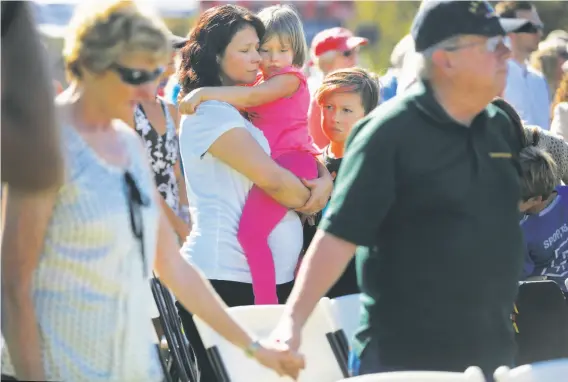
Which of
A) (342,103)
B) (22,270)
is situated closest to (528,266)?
(342,103)

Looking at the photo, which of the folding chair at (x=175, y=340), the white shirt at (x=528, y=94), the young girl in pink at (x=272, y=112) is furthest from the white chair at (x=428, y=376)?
the white shirt at (x=528, y=94)

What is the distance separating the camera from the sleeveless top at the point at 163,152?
208 inches

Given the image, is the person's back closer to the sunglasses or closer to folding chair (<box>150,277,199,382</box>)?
the sunglasses

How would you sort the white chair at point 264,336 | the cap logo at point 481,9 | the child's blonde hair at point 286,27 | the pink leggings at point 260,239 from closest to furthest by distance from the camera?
the cap logo at point 481,9 → the white chair at point 264,336 → the pink leggings at point 260,239 → the child's blonde hair at point 286,27

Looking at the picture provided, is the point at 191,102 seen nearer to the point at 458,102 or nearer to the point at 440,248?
the point at 458,102

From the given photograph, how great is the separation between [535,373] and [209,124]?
5.53 ft

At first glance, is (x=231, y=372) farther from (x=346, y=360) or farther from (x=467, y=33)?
(x=467, y=33)

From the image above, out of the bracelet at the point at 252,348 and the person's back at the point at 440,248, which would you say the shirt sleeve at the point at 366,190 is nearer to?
the person's back at the point at 440,248

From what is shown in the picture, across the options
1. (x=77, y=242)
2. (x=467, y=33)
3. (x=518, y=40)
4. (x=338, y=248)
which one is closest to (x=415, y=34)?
(x=467, y=33)

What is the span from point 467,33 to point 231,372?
61.0 inches

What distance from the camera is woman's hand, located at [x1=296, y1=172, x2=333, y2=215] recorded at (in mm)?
4539

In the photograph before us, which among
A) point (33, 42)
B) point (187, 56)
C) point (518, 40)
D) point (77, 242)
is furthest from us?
point (518, 40)

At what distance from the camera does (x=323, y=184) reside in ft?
15.2

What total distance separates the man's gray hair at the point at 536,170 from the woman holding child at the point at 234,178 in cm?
84
